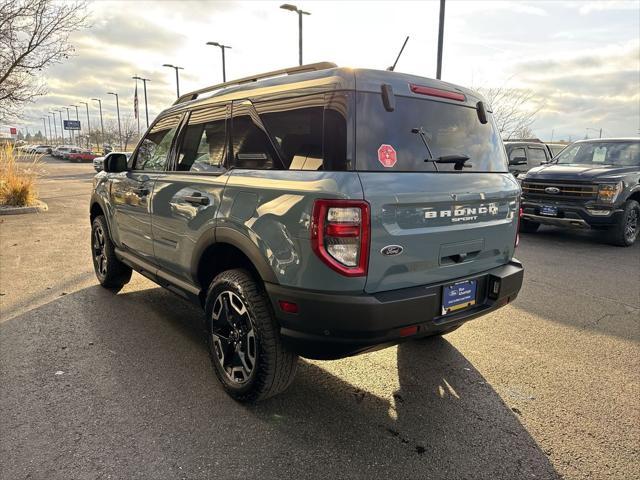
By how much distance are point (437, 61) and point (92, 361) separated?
40.6ft

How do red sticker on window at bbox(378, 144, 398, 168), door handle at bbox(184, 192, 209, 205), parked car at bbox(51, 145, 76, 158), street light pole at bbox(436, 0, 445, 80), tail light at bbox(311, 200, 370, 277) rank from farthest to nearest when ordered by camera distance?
1. parked car at bbox(51, 145, 76, 158)
2. street light pole at bbox(436, 0, 445, 80)
3. door handle at bbox(184, 192, 209, 205)
4. red sticker on window at bbox(378, 144, 398, 168)
5. tail light at bbox(311, 200, 370, 277)

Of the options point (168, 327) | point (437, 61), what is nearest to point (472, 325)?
point (168, 327)

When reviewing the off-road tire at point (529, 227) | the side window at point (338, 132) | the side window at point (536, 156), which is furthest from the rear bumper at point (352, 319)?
Result: the side window at point (536, 156)

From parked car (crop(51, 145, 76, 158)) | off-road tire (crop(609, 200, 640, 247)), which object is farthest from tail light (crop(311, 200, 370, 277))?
parked car (crop(51, 145, 76, 158))

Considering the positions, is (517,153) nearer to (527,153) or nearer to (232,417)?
(527,153)

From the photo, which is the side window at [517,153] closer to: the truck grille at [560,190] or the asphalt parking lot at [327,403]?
the truck grille at [560,190]

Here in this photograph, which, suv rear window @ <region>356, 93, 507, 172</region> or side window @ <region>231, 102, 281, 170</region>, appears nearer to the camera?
suv rear window @ <region>356, 93, 507, 172</region>

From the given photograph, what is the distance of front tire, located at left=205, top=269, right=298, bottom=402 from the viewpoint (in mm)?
2633

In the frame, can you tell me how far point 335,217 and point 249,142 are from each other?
1.01 metres

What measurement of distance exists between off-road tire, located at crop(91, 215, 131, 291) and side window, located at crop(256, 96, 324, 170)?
3.09 metres

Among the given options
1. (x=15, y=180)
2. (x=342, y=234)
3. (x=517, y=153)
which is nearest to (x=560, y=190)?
(x=517, y=153)

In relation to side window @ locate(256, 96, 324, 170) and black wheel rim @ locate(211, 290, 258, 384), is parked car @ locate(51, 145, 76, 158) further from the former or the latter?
side window @ locate(256, 96, 324, 170)

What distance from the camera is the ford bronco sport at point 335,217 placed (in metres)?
2.29

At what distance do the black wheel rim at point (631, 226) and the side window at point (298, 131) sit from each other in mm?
7716
